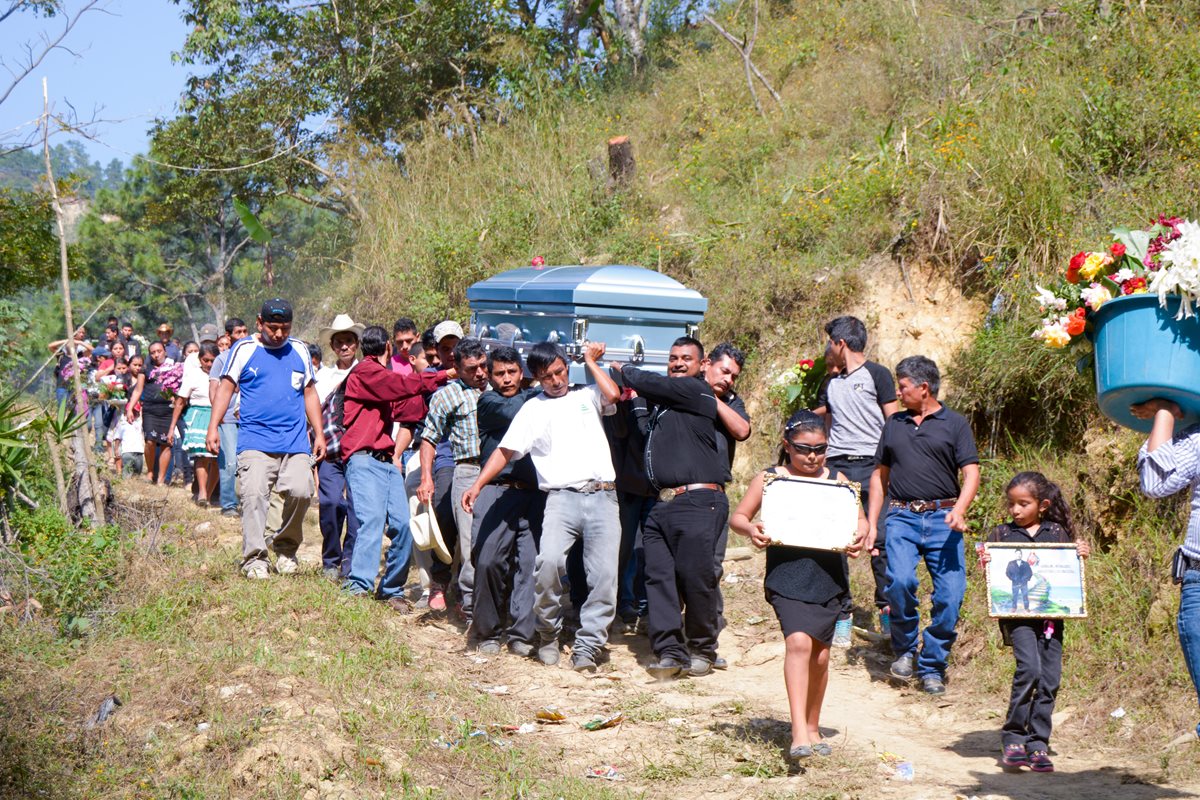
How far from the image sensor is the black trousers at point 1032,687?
5148 millimetres

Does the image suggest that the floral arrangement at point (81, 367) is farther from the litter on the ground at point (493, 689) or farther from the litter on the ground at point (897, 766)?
the litter on the ground at point (897, 766)

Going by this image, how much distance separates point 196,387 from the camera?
12023mm

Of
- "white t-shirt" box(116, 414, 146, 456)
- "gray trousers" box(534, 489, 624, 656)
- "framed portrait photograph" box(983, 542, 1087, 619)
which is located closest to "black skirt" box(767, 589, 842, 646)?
"framed portrait photograph" box(983, 542, 1087, 619)

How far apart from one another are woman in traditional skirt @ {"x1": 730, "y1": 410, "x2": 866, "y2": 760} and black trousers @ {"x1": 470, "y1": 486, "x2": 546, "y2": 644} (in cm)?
218

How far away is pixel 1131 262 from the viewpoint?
4539 millimetres

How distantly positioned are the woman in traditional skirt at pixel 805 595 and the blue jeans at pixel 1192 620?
4.26 ft

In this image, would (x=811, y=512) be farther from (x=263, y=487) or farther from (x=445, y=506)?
(x=263, y=487)

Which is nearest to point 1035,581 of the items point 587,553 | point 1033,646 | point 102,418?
point 1033,646

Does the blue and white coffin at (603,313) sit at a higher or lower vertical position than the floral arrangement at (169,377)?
higher

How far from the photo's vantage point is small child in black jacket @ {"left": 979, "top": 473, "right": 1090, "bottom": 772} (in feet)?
16.9

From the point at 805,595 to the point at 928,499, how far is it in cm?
157

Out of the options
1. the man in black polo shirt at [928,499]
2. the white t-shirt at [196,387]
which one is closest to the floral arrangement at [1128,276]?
the man in black polo shirt at [928,499]

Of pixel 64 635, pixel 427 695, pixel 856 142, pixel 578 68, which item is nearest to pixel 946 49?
pixel 856 142

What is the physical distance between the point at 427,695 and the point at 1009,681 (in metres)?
3.09
